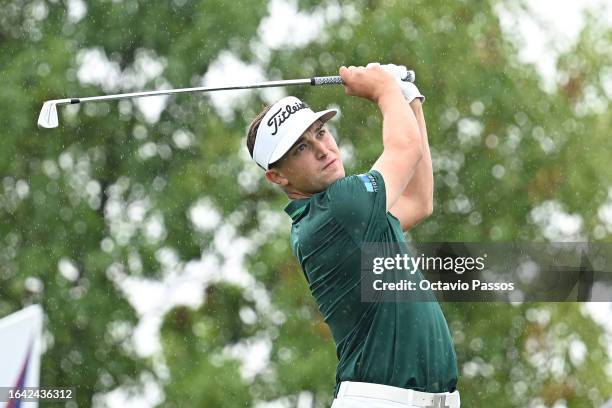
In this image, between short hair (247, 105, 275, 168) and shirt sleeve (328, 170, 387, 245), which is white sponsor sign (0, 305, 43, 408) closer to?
short hair (247, 105, 275, 168)

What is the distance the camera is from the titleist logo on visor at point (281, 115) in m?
5.26

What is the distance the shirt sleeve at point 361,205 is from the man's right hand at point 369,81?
0.35 meters

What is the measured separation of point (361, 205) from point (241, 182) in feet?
39.1

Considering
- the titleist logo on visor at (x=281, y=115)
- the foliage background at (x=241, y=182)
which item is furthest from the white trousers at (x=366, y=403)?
the foliage background at (x=241, y=182)

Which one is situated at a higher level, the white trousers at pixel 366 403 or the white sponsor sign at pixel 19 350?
the white sponsor sign at pixel 19 350

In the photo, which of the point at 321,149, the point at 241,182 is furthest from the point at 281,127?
the point at 241,182

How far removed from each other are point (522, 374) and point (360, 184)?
12.1 meters

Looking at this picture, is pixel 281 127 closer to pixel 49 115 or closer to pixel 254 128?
pixel 254 128

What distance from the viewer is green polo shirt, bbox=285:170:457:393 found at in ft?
16.5

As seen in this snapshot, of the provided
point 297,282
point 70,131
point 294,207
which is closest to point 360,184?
point 294,207

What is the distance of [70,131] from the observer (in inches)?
688

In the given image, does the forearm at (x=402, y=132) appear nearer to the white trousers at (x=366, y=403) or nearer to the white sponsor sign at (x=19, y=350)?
the white trousers at (x=366, y=403)

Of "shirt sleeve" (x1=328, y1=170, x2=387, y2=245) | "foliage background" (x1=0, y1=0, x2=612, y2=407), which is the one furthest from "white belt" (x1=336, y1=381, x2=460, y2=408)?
"foliage background" (x1=0, y1=0, x2=612, y2=407)

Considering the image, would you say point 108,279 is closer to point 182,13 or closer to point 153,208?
point 153,208
